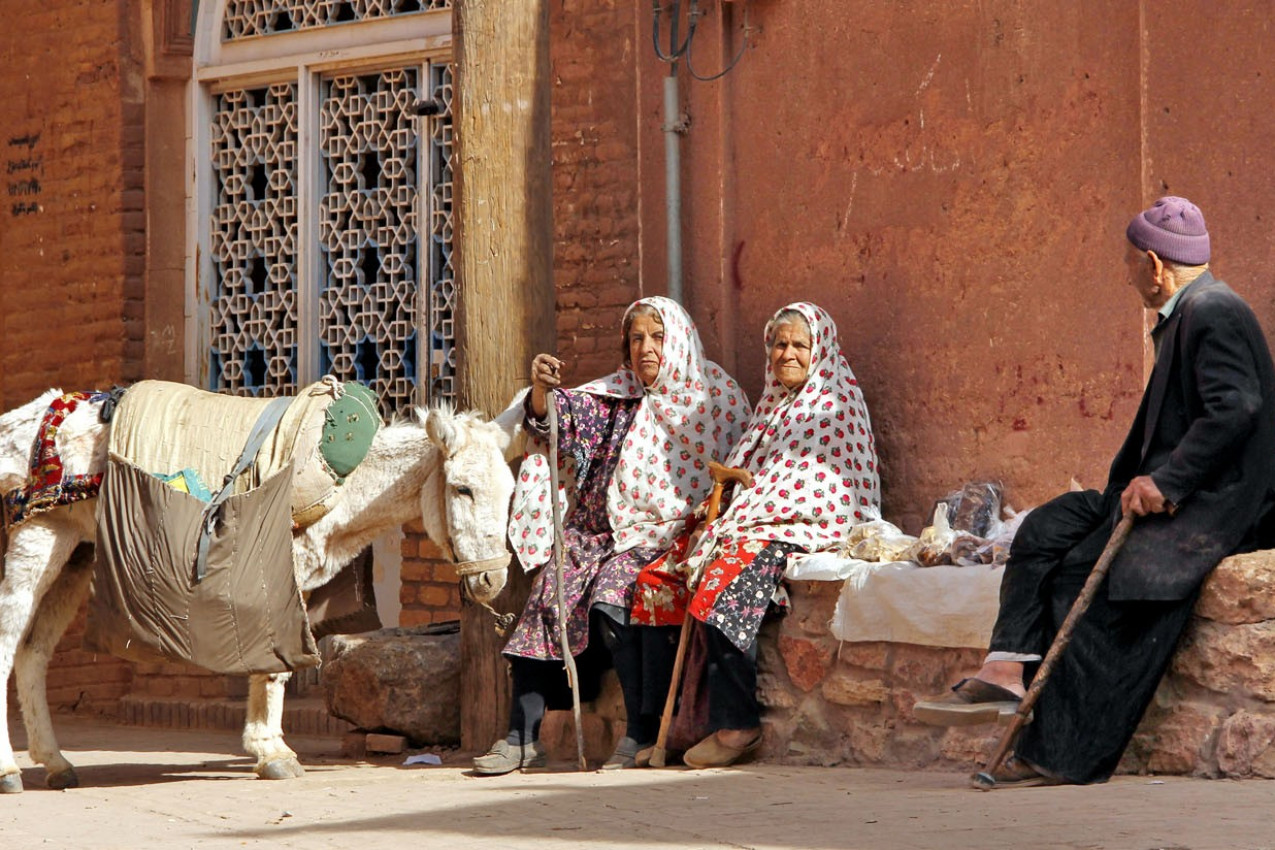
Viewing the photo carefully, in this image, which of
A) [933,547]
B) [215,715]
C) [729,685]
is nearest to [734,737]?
[729,685]

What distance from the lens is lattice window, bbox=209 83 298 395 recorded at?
9.77 meters

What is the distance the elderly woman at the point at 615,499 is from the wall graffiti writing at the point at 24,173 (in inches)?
168

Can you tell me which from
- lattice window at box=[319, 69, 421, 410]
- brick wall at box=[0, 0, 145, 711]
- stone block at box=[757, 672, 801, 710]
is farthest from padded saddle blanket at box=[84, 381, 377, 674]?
brick wall at box=[0, 0, 145, 711]

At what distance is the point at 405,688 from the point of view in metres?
7.44

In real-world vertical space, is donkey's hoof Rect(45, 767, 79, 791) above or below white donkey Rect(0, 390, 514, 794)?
below

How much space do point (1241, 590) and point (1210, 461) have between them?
0.36m

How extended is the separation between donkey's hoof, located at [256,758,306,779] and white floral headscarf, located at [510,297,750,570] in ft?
3.54

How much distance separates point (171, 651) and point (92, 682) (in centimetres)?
377

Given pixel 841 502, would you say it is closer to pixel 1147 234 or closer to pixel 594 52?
pixel 1147 234

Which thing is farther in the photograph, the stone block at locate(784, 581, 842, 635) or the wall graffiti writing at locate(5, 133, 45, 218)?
the wall graffiti writing at locate(5, 133, 45, 218)

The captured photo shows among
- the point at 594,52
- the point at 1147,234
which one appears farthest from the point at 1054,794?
the point at 594,52

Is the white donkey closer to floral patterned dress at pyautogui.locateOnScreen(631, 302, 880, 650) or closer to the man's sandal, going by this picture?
floral patterned dress at pyautogui.locateOnScreen(631, 302, 880, 650)

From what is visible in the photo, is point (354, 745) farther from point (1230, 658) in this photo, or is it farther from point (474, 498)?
point (1230, 658)

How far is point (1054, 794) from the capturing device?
5137 mm
